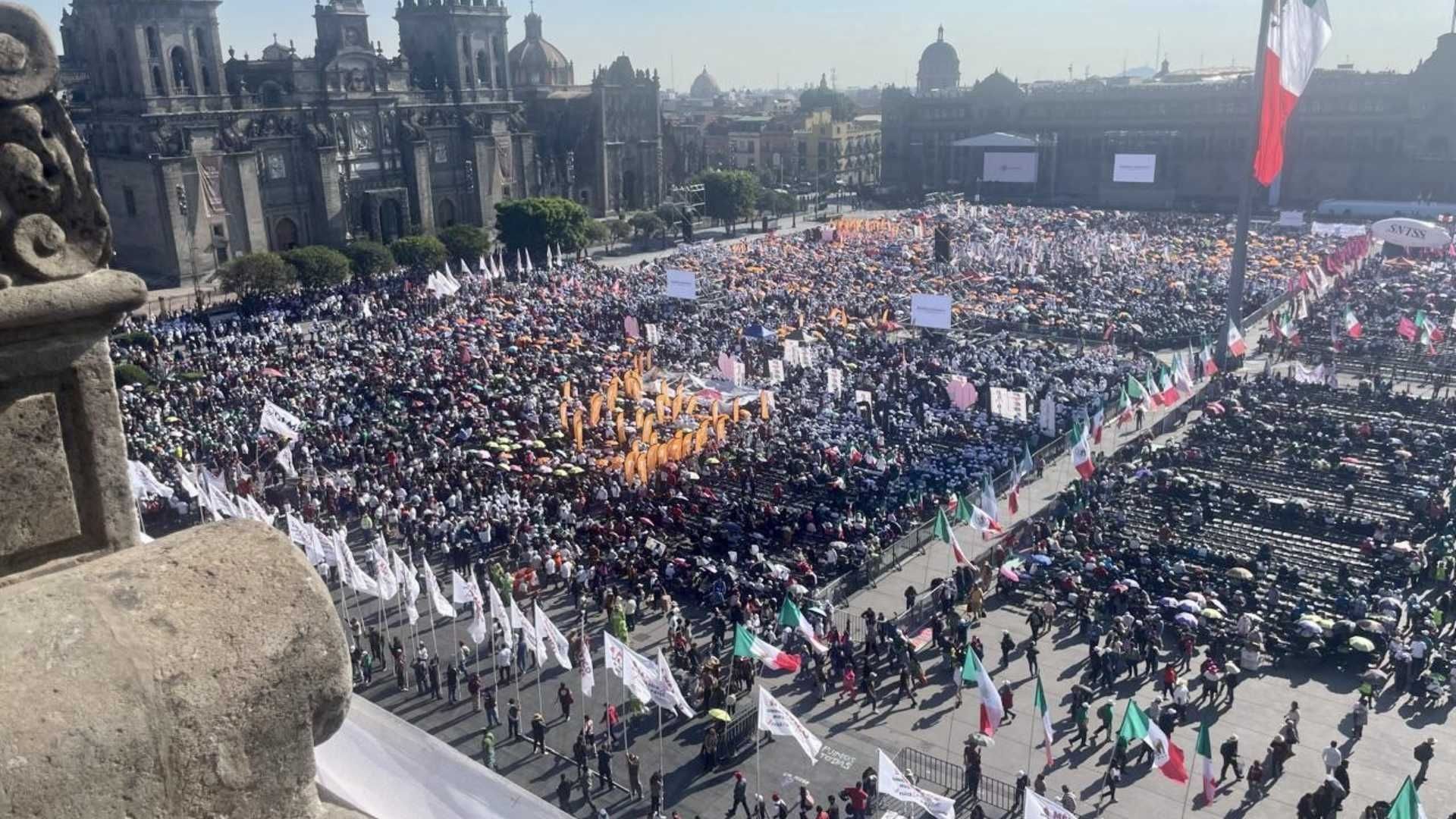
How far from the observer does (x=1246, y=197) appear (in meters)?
40.8

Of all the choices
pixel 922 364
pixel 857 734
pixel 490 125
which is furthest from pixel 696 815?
pixel 490 125

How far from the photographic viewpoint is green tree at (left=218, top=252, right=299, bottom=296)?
53.9 metres

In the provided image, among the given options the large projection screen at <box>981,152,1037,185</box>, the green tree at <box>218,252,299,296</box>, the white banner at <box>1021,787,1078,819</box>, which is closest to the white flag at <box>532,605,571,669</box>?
the white banner at <box>1021,787,1078,819</box>

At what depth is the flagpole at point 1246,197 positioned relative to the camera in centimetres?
3775

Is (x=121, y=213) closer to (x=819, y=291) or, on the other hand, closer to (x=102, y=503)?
(x=819, y=291)

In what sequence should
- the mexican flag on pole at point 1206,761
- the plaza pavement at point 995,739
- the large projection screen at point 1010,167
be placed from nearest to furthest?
the mexican flag on pole at point 1206,761, the plaza pavement at point 995,739, the large projection screen at point 1010,167

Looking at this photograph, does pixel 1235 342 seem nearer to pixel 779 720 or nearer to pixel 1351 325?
pixel 1351 325

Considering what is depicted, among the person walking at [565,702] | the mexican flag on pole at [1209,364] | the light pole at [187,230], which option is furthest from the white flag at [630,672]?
the light pole at [187,230]

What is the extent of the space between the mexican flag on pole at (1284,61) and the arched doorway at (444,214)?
195ft

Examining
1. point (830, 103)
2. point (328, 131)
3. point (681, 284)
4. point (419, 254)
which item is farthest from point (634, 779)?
point (830, 103)

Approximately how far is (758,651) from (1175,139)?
92365 millimetres

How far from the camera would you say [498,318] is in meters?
48.8

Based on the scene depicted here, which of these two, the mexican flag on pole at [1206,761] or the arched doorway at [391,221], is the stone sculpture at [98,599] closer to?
the mexican flag on pole at [1206,761]

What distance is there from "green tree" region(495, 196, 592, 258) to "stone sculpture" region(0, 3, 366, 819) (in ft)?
226
